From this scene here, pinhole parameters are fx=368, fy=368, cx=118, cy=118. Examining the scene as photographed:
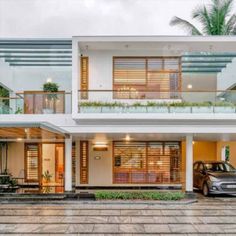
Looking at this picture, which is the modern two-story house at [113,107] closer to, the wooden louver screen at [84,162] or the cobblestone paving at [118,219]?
the wooden louver screen at [84,162]

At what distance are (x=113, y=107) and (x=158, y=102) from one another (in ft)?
5.80

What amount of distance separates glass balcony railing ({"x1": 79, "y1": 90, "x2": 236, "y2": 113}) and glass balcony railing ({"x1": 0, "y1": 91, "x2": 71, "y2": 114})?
0.79m

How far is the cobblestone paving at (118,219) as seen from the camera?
385 inches

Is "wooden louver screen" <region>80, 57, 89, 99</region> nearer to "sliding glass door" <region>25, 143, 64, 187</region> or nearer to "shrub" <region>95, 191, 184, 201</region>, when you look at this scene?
"sliding glass door" <region>25, 143, 64, 187</region>

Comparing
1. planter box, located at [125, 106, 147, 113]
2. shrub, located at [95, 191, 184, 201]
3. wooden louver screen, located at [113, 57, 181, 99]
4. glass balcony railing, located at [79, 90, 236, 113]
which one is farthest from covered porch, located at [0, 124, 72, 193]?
planter box, located at [125, 106, 147, 113]

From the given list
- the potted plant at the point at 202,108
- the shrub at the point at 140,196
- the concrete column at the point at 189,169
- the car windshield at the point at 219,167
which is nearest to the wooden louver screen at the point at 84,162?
the shrub at the point at 140,196

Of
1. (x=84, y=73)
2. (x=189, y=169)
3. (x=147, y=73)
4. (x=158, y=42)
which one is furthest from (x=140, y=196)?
(x=158, y=42)

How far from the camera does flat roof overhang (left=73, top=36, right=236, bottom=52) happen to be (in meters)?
14.0

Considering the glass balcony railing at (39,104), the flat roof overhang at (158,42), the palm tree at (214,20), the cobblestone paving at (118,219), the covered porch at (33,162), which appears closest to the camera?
the cobblestone paving at (118,219)

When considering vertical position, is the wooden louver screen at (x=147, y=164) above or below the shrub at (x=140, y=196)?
above

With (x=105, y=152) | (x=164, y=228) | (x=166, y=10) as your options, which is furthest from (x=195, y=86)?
(x=166, y=10)

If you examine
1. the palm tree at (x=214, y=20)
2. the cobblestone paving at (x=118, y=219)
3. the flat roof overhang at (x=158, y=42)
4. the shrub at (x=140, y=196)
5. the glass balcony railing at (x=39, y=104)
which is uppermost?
the palm tree at (x=214, y=20)

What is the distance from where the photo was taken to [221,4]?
26.3m

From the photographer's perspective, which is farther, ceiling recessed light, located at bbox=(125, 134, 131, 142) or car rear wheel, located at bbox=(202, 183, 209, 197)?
ceiling recessed light, located at bbox=(125, 134, 131, 142)
